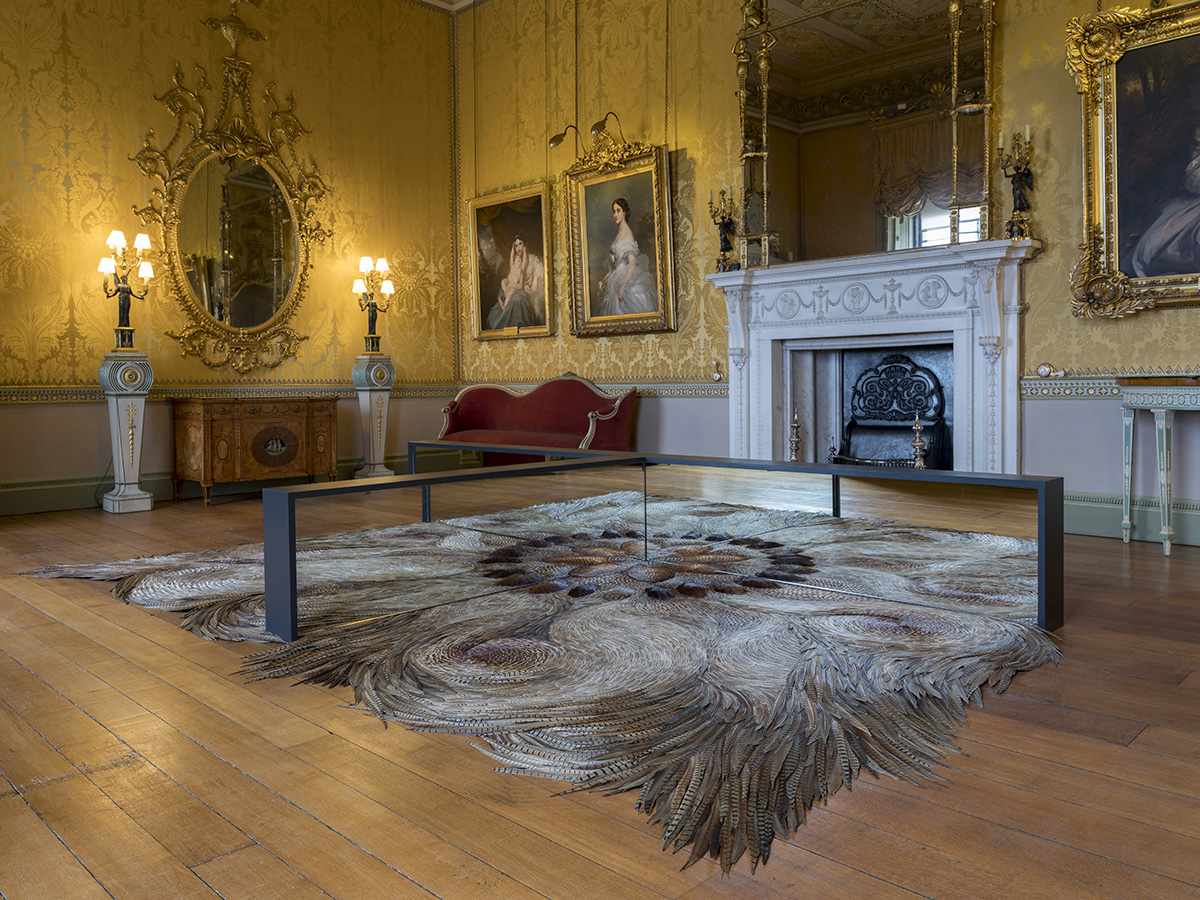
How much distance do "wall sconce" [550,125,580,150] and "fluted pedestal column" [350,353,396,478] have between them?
8.19ft

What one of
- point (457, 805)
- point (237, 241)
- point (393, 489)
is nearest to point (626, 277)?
point (237, 241)

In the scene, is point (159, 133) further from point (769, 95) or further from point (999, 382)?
point (999, 382)

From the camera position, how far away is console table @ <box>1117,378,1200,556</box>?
4.26m

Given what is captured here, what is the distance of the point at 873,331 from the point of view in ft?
19.3

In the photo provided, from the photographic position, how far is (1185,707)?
2215mm

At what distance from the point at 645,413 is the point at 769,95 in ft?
8.84

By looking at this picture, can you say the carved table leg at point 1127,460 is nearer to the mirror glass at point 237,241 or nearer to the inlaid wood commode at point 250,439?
the inlaid wood commode at point 250,439

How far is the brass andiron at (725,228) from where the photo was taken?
21.6ft

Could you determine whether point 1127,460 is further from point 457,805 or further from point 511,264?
point 511,264

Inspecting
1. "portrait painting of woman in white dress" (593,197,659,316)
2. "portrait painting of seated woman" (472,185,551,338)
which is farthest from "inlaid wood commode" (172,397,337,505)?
"portrait painting of woman in white dress" (593,197,659,316)

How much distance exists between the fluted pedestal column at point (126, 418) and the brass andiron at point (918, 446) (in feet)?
18.3

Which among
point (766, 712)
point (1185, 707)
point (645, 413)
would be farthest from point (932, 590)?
point (645, 413)

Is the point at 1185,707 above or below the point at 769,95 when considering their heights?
below

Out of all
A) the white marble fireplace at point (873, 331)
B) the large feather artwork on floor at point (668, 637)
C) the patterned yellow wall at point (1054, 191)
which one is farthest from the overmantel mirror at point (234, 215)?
the patterned yellow wall at point (1054, 191)
